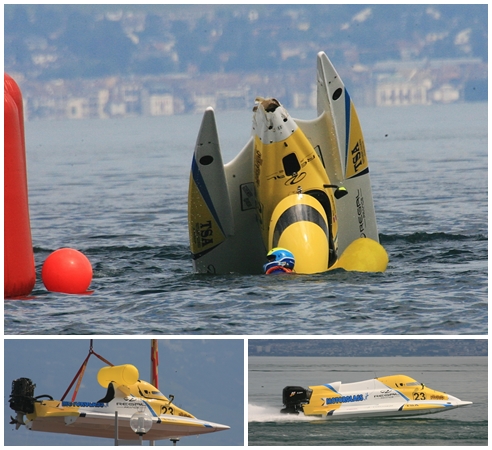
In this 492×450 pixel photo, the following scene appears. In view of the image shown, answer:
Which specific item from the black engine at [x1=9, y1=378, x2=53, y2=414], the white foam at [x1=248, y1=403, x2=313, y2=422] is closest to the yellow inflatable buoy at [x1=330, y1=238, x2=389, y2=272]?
the white foam at [x1=248, y1=403, x2=313, y2=422]

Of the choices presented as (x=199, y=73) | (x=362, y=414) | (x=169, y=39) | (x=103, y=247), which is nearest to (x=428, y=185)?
(x=103, y=247)

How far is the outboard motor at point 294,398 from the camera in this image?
1335 centimetres

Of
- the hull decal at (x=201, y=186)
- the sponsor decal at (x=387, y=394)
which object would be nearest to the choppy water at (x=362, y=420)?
the sponsor decal at (x=387, y=394)

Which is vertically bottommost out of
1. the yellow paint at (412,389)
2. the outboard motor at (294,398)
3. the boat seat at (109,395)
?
the yellow paint at (412,389)

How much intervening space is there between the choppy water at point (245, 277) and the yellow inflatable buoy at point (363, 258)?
0.27 metres

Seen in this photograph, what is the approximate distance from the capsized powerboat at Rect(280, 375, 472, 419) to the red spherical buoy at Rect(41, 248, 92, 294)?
305cm

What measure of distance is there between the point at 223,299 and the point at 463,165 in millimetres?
21519

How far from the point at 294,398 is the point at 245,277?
73.4 inches

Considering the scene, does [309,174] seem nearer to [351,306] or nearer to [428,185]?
[351,306]

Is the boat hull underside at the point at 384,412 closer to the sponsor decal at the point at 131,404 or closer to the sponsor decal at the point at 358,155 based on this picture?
the sponsor decal at the point at 131,404

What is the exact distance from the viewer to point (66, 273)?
43.5 feet

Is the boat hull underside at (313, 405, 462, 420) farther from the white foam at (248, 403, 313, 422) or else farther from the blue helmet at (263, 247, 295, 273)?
the blue helmet at (263, 247, 295, 273)

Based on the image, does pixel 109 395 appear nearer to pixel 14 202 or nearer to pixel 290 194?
pixel 14 202

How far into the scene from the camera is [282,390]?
13.1 m
